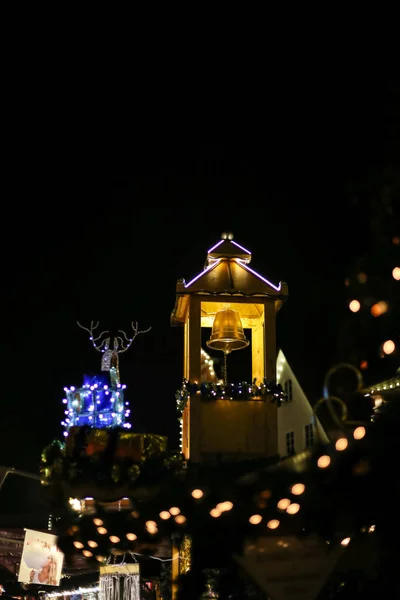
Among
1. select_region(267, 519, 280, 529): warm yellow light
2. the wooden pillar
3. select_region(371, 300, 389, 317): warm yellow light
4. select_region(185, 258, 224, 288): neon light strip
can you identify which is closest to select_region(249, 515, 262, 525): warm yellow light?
select_region(267, 519, 280, 529): warm yellow light

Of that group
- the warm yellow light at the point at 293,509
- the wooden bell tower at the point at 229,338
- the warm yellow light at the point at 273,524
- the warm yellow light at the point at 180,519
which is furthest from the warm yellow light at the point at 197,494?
the wooden bell tower at the point at 229,338

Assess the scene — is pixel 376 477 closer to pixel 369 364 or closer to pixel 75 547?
pixel 369 364

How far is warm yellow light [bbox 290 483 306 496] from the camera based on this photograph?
20.3 feet

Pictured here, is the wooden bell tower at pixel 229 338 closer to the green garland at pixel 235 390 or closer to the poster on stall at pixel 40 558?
the green garland at pixel 235 390

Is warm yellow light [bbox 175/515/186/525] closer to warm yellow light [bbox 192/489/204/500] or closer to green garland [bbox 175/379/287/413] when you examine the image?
warm yellow light [bbox 192/489/204/500]

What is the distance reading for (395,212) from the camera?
5758 mm

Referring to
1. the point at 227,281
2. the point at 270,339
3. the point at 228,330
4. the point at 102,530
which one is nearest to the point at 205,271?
the point at 227,281

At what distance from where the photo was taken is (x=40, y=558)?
12.9 meters

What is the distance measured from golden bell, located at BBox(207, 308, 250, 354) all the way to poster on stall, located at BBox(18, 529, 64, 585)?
4.93m

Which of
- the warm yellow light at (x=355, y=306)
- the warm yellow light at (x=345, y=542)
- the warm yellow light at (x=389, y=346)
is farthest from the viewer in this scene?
the warm yellow light at (x=345, y=542)

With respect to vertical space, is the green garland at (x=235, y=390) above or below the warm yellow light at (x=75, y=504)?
above

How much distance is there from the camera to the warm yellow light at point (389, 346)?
5531mm

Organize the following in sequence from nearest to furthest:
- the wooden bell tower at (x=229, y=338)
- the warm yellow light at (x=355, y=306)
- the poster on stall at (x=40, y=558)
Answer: the warm yellow light at (x=355, y=306), the wooden bell tower at (x=229, y=338), the poster on stall at (x=40, y=558)

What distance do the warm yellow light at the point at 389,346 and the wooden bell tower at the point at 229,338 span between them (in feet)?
13.1
